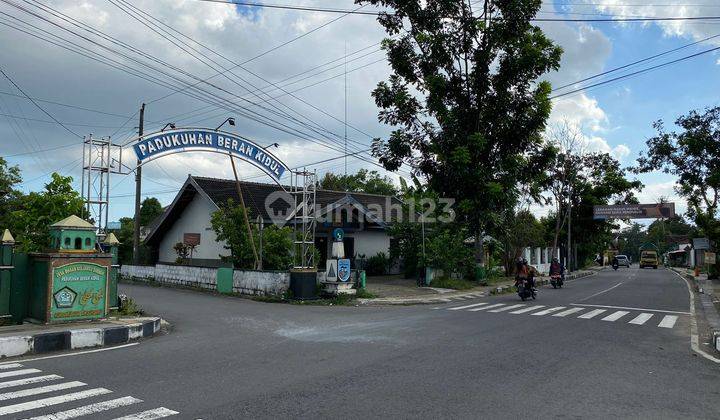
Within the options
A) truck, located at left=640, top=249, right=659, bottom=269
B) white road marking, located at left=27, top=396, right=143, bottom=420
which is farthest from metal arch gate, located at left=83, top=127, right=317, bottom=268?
truck, located at left=640, top=249, right=659, bottom=269

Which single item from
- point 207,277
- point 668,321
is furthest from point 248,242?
point 668,321

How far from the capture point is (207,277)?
22453mm

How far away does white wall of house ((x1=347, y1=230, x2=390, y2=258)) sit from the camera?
96.9 ft

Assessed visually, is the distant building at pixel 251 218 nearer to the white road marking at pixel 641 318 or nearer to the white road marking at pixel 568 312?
the white road marking at pixel 568 312

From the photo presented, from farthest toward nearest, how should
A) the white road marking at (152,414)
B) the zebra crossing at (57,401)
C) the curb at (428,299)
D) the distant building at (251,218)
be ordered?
the distant building at (251,218) < the curb at (428,299) < the zebra crossing at (57,401) < the white road marking at (152,414)

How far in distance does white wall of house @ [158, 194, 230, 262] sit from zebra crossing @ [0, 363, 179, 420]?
68.6ft

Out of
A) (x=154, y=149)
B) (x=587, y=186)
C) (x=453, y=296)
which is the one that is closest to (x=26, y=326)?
(x=154, y=149)

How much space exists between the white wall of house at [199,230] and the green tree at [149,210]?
2608 centimetres

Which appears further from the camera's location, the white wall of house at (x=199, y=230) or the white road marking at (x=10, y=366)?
the white wall of house at (x=199, y=230)

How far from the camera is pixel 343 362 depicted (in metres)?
7.75

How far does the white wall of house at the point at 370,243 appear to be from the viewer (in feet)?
96.9

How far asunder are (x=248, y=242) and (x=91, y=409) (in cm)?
1711

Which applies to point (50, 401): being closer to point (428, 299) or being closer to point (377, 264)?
point (428, 299)

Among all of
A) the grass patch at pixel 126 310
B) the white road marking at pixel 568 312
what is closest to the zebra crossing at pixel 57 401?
the grass patch at pixel 126 310
